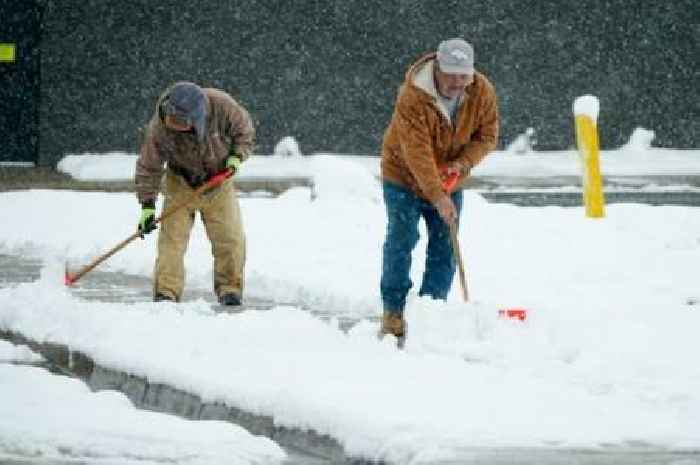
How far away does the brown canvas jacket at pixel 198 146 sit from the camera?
1118 centimetres

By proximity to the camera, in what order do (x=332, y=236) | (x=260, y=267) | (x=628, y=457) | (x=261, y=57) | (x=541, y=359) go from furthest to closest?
(x=261, y=57) → (x=332, y=236) → (x=260, y=267) → (x=541, y=359) → (x=628, y=457)

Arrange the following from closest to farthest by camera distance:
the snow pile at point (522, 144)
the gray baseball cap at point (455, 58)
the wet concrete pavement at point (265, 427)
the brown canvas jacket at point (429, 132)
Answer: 1. the wet concrete pavement at point (265, 427)
2. the gray baseball cap at point (455, 58)
3. the brown canvas jacket at point (429, 132)
4. the snow pile at point (522, 144)

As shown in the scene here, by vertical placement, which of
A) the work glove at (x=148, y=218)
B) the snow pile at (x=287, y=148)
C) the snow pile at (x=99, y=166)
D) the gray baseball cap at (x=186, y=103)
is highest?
the snow pile at (x=287, y=148)

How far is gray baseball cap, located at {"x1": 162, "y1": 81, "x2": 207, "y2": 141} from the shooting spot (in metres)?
10.8

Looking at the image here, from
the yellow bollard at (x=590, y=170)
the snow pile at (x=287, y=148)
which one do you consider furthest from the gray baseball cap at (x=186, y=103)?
the snow pile at (x=287, y=148)

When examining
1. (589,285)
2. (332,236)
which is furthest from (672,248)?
(332,236)

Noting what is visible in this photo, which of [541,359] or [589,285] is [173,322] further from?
[589,285]

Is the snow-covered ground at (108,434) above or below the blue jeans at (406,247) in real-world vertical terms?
below

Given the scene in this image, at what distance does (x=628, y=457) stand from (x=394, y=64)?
15323 millimetres

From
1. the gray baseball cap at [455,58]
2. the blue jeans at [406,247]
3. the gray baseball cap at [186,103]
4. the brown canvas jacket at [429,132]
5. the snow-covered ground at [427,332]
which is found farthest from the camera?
the gray baseball cap at [186,103]

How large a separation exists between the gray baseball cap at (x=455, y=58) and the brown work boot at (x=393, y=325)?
1.42m

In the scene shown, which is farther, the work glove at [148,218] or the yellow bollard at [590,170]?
the yellow bollard at [590,170]

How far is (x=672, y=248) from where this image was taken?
43.5ft

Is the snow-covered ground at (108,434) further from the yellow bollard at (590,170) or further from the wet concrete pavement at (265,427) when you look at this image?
the yellow bollard at (590,170)
